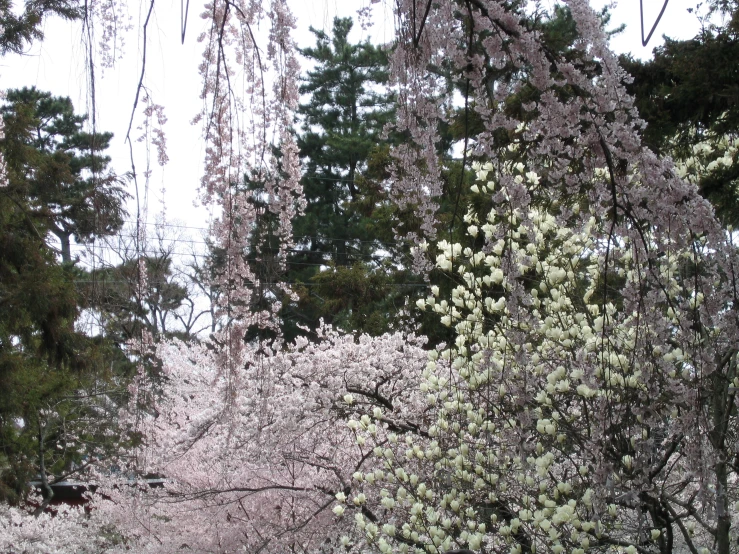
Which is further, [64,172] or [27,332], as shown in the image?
[27,332]

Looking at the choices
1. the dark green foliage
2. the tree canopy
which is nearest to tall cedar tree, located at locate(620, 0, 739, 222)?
the tree canopy

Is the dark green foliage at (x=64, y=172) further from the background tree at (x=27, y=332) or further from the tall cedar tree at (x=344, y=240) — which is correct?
the tall cedar tree at (x=344, y=240)

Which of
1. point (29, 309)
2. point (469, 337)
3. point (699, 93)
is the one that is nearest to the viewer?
point (699, 93)

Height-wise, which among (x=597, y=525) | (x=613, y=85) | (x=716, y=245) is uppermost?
(x=613, y=85)

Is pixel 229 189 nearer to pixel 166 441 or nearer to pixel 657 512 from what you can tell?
pixel 657 512

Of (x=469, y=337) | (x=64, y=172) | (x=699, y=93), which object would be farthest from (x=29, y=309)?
(x=699, y=93)

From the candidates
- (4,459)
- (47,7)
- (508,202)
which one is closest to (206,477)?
(4,459)

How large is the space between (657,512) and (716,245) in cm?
252

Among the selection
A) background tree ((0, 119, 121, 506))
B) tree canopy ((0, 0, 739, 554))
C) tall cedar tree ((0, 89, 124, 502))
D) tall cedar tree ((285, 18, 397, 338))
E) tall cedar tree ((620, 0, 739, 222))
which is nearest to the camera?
tree canopy ((0, 0, 739, 554))

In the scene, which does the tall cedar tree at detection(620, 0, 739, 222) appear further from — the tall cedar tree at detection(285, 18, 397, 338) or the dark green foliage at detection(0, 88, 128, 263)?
the tall cedar tree at detection(285, 18, 397, 338)

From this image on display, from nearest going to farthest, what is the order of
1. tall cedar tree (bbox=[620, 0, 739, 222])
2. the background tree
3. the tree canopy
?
the tree canopy, tall cedar tree (bbox=[620, 0, 739, 222]), the background tree

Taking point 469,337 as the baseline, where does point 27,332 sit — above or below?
above

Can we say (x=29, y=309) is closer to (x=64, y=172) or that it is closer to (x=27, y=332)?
(x=27, y=332)

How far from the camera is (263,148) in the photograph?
1.30 meters
